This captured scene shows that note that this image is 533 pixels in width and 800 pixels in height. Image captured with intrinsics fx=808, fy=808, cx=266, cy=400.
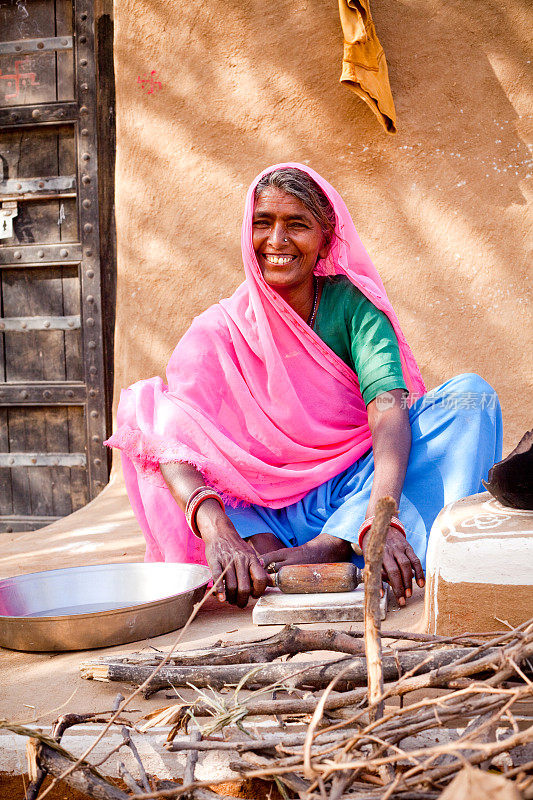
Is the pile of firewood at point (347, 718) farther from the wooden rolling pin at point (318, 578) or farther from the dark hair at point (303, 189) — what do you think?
the dark hair at point (303, 189)

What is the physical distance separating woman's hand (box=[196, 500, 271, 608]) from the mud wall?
1765 millimetres

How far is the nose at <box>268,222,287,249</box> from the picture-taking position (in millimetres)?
2580

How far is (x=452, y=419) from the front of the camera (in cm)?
248

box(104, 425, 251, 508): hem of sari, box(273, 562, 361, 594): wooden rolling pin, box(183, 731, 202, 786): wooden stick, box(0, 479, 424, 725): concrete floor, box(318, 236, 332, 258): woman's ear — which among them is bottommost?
box(0, 479, 424, 725): concrete floor

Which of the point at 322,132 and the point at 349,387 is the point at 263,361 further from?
the point at 322,132

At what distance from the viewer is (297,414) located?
106 inches

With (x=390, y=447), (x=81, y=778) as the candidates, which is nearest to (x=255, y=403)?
(x=390, y=447)

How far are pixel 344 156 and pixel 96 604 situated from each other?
92.4 inches

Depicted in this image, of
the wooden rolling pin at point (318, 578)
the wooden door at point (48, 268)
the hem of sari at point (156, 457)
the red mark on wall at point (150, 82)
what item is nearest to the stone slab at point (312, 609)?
the wooden rolling pin at point (318, 578)

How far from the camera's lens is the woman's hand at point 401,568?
200 centimetres

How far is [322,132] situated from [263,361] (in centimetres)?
147

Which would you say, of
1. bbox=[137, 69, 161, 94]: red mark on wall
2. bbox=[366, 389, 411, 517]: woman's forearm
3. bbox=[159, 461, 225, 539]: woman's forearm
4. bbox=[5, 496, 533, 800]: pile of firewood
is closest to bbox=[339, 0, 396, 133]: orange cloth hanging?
bbox=[137, 69, 161, 94]: red mark on wall

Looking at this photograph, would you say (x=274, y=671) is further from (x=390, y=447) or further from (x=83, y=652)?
(x=390, y=447)

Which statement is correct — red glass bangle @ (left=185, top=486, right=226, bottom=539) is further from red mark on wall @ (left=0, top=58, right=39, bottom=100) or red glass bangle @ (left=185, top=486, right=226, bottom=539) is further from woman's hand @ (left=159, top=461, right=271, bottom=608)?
red mark on wall @ (left=0, top=58, right=39, bottom=100)
